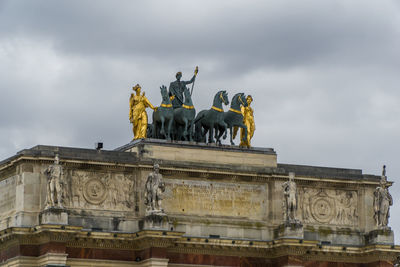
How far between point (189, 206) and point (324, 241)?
836cm

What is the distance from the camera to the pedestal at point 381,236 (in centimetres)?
8569

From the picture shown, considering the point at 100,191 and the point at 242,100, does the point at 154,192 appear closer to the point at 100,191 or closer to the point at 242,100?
the point at 100,191

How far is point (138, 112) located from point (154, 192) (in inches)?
227

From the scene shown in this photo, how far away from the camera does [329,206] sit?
86.7 m

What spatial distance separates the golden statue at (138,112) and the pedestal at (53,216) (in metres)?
7.80

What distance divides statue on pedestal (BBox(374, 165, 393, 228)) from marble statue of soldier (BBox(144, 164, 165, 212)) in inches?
527

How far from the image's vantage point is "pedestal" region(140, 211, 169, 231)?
262 ft

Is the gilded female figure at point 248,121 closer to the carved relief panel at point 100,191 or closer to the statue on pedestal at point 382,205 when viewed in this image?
the carved relief panel at point 100,191

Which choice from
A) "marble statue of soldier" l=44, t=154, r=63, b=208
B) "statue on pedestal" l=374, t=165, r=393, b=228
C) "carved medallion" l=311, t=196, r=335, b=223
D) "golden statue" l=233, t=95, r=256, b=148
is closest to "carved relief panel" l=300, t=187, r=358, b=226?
"carved medallion" l=311, t=196, r=335, b=223

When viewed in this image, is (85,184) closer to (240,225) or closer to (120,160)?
(120,160)

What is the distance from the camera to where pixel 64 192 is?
262ft

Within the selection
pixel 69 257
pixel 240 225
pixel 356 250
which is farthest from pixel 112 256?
pixel 356 250

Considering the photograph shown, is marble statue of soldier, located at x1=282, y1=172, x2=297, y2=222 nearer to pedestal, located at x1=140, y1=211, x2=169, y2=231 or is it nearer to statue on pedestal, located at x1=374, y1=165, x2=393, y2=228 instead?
statue on pedestal, located at x1=374, y1=165, x2=393, y2=228

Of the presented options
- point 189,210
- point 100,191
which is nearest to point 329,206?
point 189,210
